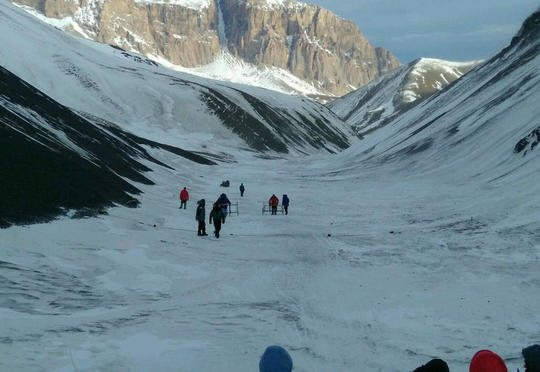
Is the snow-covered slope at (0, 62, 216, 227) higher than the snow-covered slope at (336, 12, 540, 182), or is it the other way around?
the snow-covered slope at (336, 12, 540, 182)

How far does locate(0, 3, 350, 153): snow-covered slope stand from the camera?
105 m

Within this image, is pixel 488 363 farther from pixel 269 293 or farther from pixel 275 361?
pixel 269 293

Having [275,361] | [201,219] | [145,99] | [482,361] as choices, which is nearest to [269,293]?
[275,361]

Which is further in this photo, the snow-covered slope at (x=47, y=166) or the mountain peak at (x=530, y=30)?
the mountain peak at (x=530, y=30)

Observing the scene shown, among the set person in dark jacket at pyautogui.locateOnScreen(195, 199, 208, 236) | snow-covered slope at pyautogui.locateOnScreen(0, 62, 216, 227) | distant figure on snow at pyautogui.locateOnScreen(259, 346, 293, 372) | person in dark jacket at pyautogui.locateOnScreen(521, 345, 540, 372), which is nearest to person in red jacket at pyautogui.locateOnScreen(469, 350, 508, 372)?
person in dark jacket at pyautogui.locateOnScreen(521, 345, 540, 372)

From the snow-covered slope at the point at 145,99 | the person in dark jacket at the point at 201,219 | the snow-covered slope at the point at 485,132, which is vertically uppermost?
the snow-covered slope at the point at 145,99

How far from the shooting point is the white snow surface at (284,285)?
955 cm

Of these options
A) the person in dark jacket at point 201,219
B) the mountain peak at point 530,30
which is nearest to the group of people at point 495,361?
the person in dark jacket at point 201,219

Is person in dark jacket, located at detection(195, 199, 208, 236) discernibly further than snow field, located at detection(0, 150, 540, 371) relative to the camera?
Yes

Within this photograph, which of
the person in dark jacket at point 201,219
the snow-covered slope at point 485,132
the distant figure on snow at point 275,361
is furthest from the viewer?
the snow-covered slope at point 485,132

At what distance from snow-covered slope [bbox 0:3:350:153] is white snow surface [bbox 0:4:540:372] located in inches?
2985

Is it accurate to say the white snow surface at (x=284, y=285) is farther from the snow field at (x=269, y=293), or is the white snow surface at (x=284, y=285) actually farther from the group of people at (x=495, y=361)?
the group of people at (x=495, y=361)

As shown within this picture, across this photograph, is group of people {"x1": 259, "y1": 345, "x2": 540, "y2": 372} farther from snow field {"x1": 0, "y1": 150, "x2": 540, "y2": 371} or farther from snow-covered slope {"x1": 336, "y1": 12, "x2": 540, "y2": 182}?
snow-covered slope {"x1": 336, "y1": 12, "x2": 540, "y2": 182}

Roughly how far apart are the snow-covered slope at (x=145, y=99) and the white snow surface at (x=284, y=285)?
249ft
